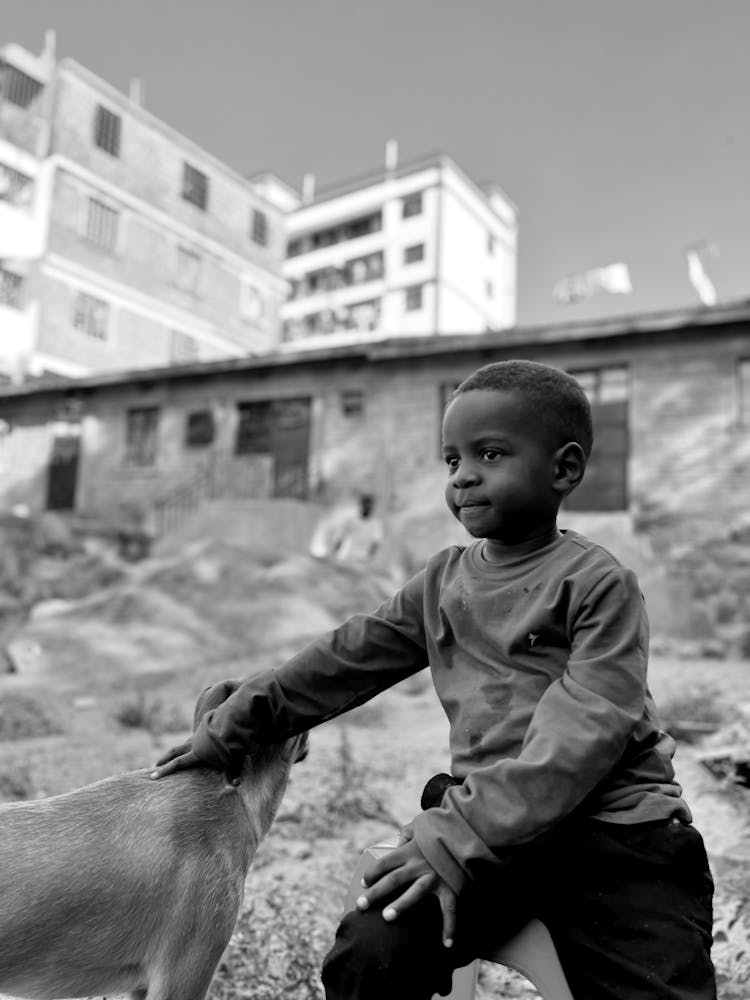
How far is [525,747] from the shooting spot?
143 centimetres

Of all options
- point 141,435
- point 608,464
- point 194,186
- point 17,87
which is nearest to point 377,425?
point 608,464

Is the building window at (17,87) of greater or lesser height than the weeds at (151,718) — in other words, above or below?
above

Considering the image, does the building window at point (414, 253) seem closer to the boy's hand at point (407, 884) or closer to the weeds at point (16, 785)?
the weeds at point (16, 785)

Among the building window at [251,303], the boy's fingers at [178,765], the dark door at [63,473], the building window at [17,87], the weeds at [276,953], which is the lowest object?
the weeds at [276,953]

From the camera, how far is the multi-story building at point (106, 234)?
26.0 m

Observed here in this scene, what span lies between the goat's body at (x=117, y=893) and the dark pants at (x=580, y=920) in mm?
276

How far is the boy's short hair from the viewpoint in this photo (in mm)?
1650

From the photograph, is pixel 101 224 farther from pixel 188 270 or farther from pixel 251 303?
A: pixel 251 303

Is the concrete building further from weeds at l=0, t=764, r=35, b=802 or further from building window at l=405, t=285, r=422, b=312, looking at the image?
building window at l=405, t=285, r=422, b=312

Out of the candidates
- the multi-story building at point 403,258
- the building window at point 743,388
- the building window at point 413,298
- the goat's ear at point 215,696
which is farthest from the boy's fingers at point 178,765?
the building window at point 413,298

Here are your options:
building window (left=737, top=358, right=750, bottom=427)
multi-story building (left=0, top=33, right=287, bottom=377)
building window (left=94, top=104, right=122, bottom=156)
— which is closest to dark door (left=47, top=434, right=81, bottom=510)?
multi-story building (left=0, top=33, right=287, bottom=377)

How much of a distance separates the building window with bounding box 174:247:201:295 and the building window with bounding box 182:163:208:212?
6.40 ft

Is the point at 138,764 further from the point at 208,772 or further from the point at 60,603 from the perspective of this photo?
the point at 60,603

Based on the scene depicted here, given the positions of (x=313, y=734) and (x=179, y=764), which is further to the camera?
(x=313, y=734)
